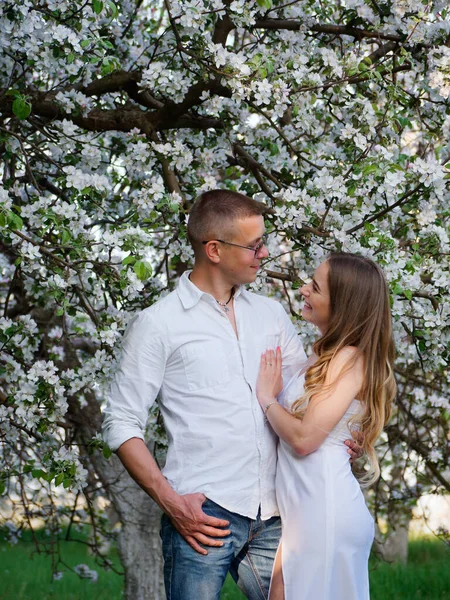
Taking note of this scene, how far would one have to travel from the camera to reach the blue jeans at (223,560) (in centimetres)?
259

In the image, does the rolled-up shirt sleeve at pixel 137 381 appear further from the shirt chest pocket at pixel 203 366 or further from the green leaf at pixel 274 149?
the green leaf at pixel 274 149

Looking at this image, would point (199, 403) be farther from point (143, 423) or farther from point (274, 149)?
point (274, 149)

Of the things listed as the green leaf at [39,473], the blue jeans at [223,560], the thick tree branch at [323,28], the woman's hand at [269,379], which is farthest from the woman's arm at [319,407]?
the thick tree branch at [323,28]

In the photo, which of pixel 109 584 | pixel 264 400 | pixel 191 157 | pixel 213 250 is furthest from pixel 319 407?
pixel 109 584

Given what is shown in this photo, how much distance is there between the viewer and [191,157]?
12.6 feet

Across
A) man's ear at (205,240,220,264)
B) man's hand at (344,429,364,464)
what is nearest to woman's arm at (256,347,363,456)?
man's hand at (344,429,364,464)

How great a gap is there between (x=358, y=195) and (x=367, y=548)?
4.57ft

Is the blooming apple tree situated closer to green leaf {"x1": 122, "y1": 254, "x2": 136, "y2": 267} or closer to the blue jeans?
green leaf {"x1": 122, "y1": 254, "x2": 136, "y2": 267}

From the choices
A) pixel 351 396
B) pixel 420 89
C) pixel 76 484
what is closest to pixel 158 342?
pixel 351 396

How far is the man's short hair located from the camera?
2850 millimetres

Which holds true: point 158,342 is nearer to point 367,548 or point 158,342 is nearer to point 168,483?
point 168,483

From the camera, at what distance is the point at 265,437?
2750mm

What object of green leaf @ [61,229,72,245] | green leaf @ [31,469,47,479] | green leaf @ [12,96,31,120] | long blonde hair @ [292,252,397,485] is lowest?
green leaf @ [31,469,47,479]

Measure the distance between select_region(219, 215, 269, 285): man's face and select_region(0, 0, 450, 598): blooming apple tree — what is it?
0.93 ft
